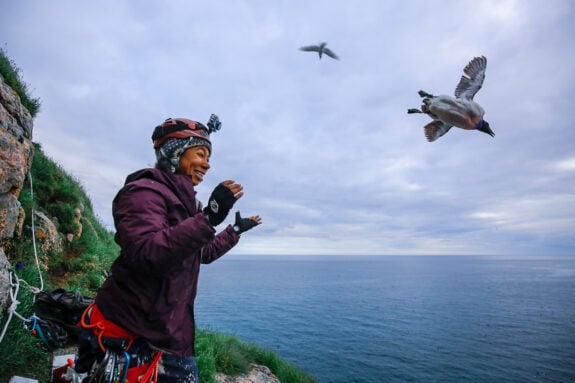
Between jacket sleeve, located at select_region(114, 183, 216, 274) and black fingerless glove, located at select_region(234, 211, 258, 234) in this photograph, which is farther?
→ black fingerless glove, located at select_region(234, 211, 258, 234)

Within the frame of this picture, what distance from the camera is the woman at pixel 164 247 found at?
2.04m

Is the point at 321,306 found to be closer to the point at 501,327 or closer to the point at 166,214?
the point at 501,327

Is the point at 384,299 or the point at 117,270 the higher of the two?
the point at 117,270

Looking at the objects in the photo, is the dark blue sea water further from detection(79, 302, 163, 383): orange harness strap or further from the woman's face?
the woman's face

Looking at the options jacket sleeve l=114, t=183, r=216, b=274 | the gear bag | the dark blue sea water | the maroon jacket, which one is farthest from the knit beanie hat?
the dark blue sea water

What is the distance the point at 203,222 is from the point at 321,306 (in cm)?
6688

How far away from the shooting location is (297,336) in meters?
40.1

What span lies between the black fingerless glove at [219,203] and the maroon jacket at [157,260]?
0.61ft

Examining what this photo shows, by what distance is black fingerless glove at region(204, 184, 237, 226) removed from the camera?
2561 mm

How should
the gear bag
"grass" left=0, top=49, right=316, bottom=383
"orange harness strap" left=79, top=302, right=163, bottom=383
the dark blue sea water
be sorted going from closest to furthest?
"orange harness strap" left=79, top=302, right=163, bottom=383 < "grass" left=0, top=49, right=316, bottom=383 < the gear bag < the dark blue sea water

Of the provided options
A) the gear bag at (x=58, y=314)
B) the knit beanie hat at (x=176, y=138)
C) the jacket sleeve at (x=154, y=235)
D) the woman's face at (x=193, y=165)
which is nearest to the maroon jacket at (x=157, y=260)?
the jacket sleeve at (x=154, y=235)

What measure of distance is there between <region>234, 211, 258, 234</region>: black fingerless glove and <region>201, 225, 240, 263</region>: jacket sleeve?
70mm

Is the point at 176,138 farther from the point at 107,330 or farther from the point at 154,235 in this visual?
the point at 107,330

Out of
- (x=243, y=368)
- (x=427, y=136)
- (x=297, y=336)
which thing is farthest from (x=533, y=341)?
(x=427, y=136)
